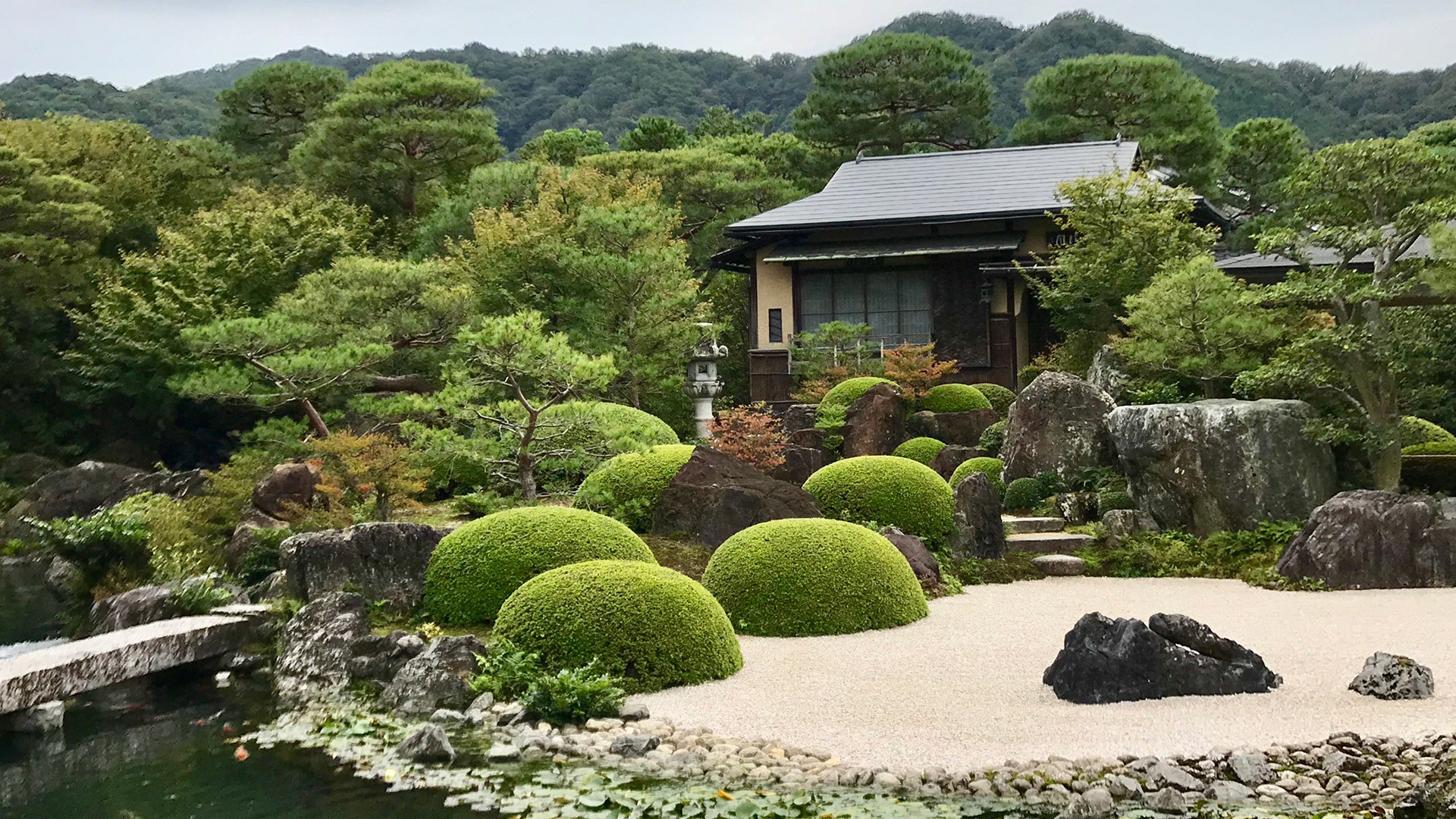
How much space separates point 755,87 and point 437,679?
50.8 m

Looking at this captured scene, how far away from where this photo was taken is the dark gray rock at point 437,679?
7965 mm

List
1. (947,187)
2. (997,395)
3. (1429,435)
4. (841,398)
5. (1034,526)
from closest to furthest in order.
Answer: (1429,435), (1034,526), (841,398), (997,395), (947,187)

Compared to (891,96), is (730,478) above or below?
below

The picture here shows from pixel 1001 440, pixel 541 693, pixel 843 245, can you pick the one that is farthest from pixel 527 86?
pixel 541 693

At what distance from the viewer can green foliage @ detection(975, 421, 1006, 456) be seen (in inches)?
675

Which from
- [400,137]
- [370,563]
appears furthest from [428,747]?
[400,137]

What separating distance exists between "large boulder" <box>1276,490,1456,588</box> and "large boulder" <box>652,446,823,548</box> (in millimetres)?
4656

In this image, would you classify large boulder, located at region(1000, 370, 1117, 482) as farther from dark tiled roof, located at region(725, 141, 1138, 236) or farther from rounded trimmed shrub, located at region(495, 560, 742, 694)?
rounded trimmed shrub, located at region(495, 560, 742, 694)

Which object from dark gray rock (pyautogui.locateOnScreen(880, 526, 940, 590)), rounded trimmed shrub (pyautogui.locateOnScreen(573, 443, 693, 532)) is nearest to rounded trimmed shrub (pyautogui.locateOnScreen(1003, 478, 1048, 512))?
dark gray rock (pyautogui.locateOnScreen(880, 526, 940, 590))

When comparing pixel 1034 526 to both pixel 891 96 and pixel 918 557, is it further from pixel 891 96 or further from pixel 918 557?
pixel 891 96

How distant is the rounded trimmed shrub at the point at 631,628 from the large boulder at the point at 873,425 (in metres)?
9.51

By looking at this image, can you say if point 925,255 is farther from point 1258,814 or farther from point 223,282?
point 1258,814

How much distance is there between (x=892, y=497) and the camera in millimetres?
13031

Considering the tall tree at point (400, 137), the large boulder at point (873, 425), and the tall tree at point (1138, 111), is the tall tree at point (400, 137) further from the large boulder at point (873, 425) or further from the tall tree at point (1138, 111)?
the large boulder at point (873, 425)
